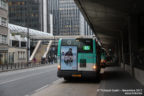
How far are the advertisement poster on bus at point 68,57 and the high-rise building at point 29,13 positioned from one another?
318 feet

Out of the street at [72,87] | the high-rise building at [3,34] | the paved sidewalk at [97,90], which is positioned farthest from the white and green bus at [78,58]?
the high-rise building at [3,34]

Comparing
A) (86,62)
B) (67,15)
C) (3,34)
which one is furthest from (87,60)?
(67,15)

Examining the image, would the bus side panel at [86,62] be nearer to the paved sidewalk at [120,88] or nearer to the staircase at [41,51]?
the paved sidewalk at [120,88]

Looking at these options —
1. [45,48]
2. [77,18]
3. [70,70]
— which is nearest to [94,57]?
[70,70]

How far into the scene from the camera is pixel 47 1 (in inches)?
5763

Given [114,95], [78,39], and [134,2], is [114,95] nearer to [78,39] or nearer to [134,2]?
[78,39]

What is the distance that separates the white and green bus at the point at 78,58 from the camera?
46.4 feet

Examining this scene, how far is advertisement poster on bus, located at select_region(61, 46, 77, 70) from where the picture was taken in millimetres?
14406

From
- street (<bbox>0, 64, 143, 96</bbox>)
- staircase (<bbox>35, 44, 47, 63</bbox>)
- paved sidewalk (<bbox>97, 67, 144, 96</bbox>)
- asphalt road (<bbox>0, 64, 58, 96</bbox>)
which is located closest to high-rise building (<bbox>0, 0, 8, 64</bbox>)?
asphalt road (<bbox>0, 64, 58, 96</bbox>)

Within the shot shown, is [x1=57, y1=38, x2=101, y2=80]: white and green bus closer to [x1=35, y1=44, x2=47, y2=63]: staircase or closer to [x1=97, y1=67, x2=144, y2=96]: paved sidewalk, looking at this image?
[x1=97, y1=67, x2=144, y2=96]: paved sidewalk

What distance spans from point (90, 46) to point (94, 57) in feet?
2.44

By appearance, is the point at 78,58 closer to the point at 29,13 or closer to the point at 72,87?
the point at 72,87

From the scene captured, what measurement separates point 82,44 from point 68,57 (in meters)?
1.20

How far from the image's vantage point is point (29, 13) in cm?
12369
